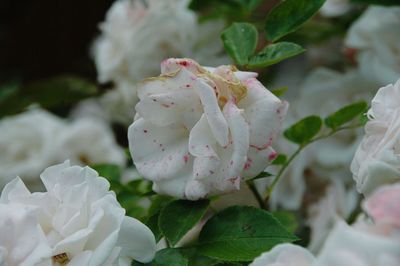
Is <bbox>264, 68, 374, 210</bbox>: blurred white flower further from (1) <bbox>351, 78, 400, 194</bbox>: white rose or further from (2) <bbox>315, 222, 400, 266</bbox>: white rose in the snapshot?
(2) <bbox>315, 222, 400, 266</bbox>: white rose

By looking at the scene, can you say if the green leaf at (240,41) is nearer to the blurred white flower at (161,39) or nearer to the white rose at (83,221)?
the white rose at (83,221)

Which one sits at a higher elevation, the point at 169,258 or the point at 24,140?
the point at 169,258

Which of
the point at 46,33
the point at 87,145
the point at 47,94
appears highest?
the point at 47,94

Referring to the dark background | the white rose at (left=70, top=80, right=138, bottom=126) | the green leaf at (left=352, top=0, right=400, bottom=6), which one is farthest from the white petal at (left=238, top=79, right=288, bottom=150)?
the dark background

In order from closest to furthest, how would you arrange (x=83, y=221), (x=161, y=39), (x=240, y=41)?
(x=83, y=221), (x=240, y=41), (x=161, y=39)

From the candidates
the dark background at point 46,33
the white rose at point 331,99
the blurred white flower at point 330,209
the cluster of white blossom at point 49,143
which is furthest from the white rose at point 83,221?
the dark background at point 46,33

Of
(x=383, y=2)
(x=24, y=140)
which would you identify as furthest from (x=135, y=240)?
(x=24, y=140)

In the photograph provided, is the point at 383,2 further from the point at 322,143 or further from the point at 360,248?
the point at 360,248
